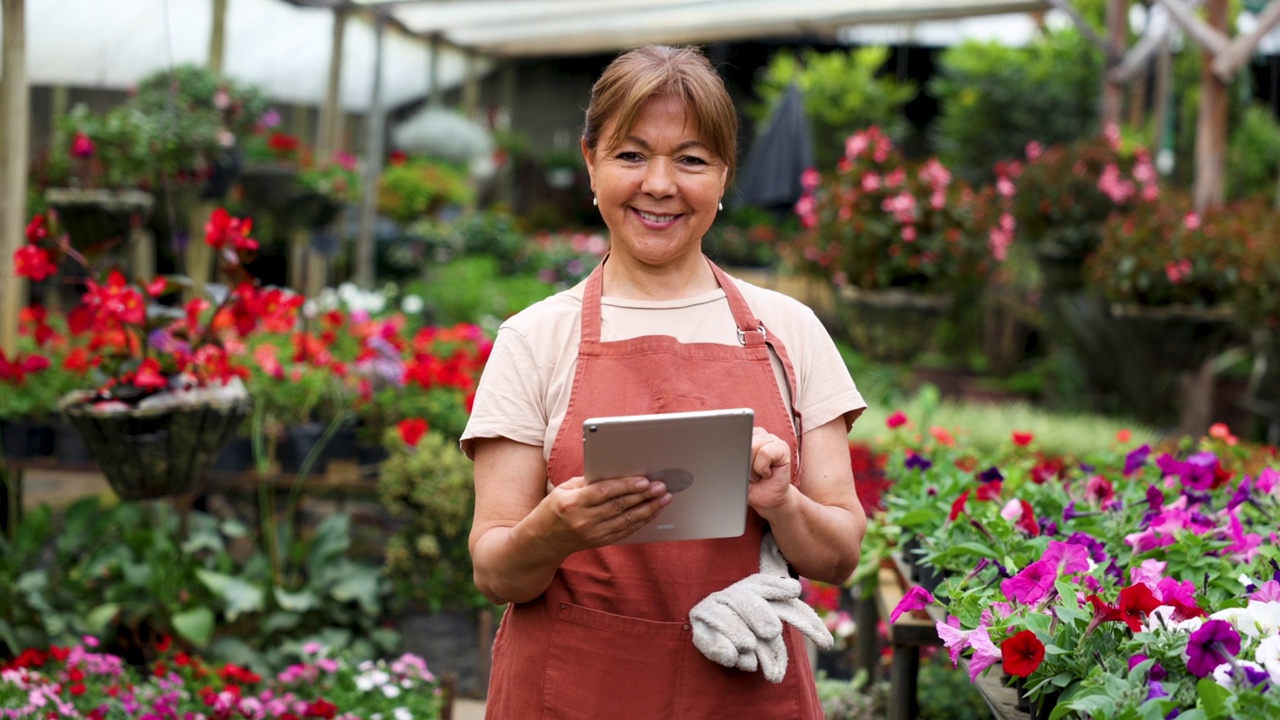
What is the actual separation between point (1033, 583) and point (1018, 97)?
10545 millimetres

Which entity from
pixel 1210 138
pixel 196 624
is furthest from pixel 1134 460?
pixel 1210 138

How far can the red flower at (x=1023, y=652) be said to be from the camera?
131 cm

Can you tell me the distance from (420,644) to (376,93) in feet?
16.1

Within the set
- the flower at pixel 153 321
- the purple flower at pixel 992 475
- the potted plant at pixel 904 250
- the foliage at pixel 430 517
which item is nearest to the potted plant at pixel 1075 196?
the potted plant at pixel 904 250

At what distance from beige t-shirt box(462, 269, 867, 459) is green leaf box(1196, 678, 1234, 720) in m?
0.48

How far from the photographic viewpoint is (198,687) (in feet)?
9.27

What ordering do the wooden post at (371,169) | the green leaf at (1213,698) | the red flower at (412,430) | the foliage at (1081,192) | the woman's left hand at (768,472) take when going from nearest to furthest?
1. the green leaf at (1213,698)
2. the woman's left hand at (768,472)
3. the red flower at (412,430)
4. the foliage at (1081,192)
5. the wooden post at (371,169)

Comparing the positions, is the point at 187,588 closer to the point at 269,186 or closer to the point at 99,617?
the point at 99,617

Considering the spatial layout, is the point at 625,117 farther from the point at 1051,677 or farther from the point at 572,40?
the point at 572,40

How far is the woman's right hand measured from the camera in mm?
1214

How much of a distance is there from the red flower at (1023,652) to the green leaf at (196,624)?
2301 mm

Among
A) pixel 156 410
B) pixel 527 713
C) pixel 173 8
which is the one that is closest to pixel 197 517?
pixel 156 410

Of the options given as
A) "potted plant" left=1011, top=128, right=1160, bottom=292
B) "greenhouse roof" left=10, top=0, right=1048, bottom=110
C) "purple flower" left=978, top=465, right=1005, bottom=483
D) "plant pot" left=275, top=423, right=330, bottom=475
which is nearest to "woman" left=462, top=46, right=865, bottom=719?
"purple flower" left=978, top=465, right=1005, bottom=483

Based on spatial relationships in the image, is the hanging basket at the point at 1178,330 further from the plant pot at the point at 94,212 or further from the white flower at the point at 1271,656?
→ the white flower at the point at 1271,656
